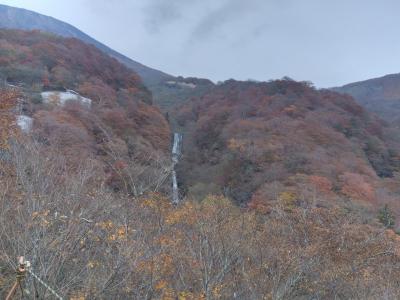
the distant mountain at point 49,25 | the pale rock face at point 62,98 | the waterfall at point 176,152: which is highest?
the distant mountain at point 49,25

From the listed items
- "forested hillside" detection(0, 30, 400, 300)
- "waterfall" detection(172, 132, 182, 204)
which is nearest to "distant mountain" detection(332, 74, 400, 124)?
"forested hillside" detection(0, 30, 400, 300)

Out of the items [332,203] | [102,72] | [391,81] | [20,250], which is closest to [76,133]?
[332,203]

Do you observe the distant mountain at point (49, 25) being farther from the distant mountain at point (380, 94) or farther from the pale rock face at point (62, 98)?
the pale rock face at point (62, 98)

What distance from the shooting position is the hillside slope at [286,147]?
26.4m

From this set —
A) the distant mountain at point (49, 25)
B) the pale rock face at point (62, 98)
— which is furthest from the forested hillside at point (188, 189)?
the distant mountain at point (49, 25)

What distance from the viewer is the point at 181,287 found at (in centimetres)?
828

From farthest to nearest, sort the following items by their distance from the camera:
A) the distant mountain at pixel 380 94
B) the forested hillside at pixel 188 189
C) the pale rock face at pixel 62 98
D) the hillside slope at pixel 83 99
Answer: the distant mountain at pixel 380 94
the pale rock face at pixel 62 98
the hillside slope at pixel 83 99
the forested hillside at pixel 188 189

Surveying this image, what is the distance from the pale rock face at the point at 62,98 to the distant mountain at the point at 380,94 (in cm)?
5181

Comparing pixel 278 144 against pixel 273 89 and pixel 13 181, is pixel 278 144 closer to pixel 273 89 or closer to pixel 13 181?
pixel 273 89

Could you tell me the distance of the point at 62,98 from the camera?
33062mm

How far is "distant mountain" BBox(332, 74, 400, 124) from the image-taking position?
3086 inches

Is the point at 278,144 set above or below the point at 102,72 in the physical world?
below

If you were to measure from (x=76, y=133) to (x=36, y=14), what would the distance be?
118038 millimetres

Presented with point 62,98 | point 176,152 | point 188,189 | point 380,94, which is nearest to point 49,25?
point 380,94
